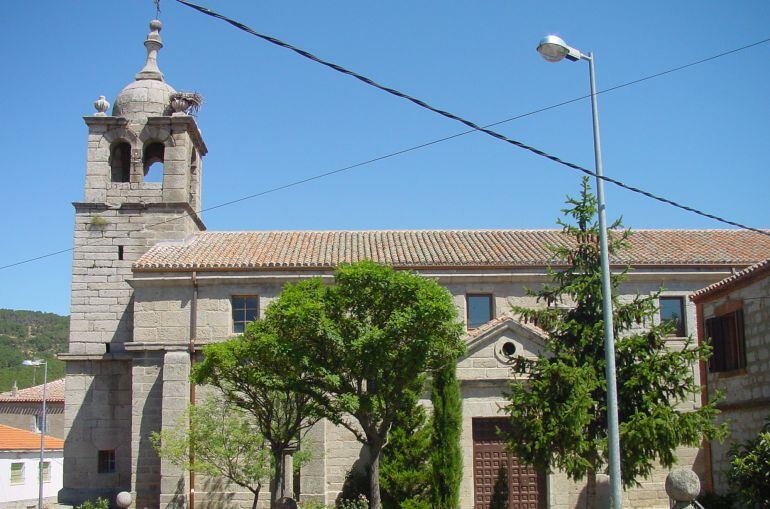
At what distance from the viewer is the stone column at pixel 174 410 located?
24375 millimetres

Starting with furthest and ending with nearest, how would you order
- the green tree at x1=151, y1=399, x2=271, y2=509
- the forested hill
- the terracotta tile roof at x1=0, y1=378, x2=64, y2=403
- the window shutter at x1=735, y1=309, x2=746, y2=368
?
the forested hill → the terracotta tile roof at x1=0, y1=378, x2=64, y2=403 → the green tree at x1=151, y1=399, x2=271, y2=509 → the window shutter at x1=735, y1=309, x2=746, y2=368

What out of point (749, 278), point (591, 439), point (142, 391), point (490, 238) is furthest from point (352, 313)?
point (490, 238)

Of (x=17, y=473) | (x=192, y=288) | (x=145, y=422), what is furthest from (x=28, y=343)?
(x=192, y=288)

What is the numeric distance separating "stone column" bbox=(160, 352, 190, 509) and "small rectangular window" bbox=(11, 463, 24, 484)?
769 inches

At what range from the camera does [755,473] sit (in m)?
16.5

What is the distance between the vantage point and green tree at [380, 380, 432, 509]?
21.0m

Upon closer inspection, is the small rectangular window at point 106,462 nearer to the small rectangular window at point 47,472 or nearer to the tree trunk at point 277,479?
the tree trunk at point 277,479

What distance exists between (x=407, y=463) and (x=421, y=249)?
28.4 ft

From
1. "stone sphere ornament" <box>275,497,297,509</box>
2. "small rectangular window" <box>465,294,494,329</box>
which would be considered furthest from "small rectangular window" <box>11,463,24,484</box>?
"small rectangular window" <box>465,294,494,329</box>

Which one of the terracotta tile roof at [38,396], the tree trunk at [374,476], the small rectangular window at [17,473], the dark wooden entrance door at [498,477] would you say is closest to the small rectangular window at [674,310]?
the dark wooden entrance door at [498,477]

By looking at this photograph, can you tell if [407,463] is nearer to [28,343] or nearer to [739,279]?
[739,279]

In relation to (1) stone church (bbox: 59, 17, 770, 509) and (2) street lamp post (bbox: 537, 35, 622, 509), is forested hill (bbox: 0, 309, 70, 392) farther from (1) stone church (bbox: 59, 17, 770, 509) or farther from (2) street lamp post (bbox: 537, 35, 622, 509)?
(2) street lamp post (bbox: 537, 35, 622, 509)

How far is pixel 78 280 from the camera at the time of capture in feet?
93.3

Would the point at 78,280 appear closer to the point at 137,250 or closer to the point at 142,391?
the point at 137,250
